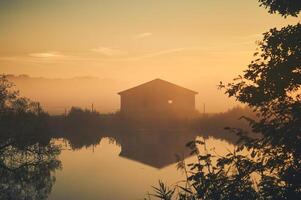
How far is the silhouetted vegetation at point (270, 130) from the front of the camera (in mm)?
9000

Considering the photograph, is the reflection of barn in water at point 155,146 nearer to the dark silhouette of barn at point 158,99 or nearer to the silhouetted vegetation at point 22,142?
the dark silhouette of barn at point 158,99

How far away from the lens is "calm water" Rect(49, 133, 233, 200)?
82.0ft

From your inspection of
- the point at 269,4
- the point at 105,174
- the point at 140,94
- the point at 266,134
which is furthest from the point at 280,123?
the point at 140,94

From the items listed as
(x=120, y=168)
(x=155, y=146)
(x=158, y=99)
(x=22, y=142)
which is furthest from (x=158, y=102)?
(x=22, y=142)

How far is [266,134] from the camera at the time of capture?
29.9ft

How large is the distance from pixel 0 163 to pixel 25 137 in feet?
4.77

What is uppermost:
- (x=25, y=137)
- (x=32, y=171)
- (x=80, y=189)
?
(x=25, y=137)

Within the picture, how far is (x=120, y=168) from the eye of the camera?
33531 mm

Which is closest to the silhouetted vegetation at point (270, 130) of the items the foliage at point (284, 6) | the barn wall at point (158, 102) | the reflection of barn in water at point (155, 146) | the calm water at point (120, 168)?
the foliage at point (284, 6)

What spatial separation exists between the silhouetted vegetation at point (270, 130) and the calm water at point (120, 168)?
10701 mm

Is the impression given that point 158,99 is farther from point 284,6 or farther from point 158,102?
point 284,6

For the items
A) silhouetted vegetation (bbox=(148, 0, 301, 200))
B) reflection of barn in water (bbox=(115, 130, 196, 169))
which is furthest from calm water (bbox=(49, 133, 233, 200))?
silhouetted vegetation (bbox=(148, 0, 301, 200))

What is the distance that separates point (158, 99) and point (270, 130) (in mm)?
58422

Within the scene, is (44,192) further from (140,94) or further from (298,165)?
(140,94)
